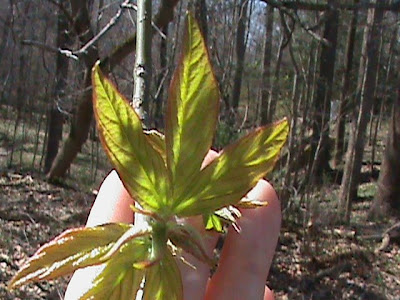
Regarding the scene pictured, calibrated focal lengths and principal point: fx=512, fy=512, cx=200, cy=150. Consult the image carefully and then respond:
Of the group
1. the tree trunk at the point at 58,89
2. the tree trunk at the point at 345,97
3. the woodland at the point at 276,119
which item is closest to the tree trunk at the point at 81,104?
the woodland at the point at 276,119

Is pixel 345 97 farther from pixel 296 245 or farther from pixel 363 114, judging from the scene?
pixel 296 245

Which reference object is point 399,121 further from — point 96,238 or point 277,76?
point 96,238

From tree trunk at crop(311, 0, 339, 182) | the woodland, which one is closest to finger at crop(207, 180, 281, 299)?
the woodland

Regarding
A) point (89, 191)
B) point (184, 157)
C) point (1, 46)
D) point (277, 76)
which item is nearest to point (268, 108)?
point (277, 76)

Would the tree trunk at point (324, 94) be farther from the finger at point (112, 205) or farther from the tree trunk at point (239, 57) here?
the finger at point (112, 205)

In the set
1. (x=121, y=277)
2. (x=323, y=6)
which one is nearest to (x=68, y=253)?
(x=121, y=277)

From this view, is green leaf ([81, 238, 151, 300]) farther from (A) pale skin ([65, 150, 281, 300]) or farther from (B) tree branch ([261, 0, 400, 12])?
(B) tree branch ([261, 0, 400, 12])

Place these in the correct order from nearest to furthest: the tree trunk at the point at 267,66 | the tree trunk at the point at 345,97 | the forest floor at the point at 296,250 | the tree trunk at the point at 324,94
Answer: the forest floor at the point at 296,250 → the tree trunk at the point at 324,94 → the tree trunk at the point at 267,66 → the tree trunk at the point at 345,97
